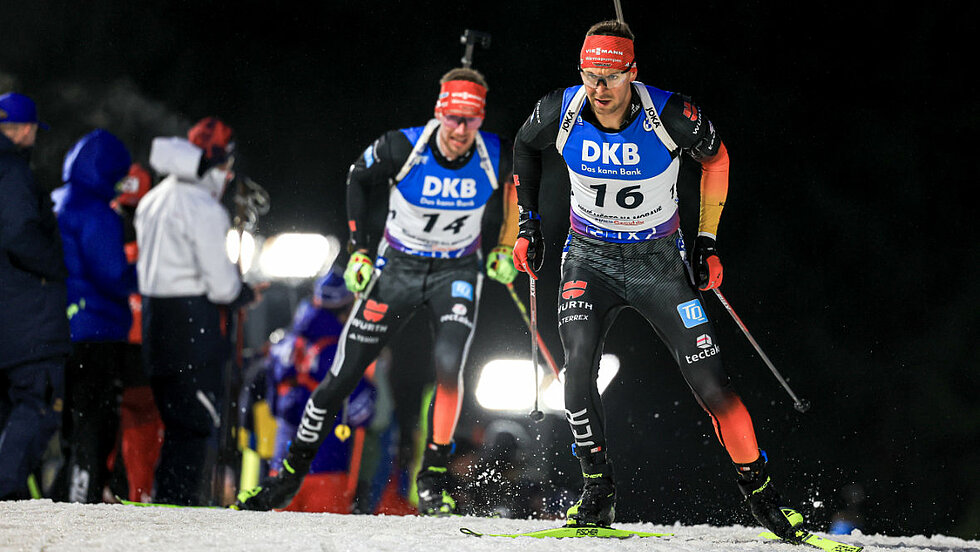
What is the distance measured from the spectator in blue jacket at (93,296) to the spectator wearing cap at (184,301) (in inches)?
8.0

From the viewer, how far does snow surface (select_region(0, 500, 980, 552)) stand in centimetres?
296

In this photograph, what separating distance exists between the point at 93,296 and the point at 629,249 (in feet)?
10.5

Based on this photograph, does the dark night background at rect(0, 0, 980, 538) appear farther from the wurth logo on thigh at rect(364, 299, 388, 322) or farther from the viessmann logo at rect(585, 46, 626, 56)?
the viessmann logo at rect(585, 46, 626, 56)

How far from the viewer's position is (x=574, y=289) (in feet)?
12.7

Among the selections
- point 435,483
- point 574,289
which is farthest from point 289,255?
point 574,289

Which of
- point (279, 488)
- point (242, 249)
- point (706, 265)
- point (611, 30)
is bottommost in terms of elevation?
point (279, 488)

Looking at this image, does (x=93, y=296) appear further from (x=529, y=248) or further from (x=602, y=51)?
(x=602, y=51)

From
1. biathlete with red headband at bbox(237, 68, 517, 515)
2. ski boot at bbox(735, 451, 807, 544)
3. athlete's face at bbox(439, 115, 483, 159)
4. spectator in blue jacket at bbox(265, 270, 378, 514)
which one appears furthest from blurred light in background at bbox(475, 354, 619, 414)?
ski boot at bbox(735, 451, 807, 544)

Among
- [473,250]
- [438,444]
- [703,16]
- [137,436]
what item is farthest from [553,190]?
[137,436]

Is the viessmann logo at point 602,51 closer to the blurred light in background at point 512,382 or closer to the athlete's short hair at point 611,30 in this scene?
the athlete's short hair at point 611,30

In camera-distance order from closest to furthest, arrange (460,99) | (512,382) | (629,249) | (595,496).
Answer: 1. (595,496)
2. (629,249)
3. (460,99)
4. (512,382)

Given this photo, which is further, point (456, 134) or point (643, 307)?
point (456, 134)

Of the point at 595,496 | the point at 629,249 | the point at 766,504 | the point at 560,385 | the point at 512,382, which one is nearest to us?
the point at 766,504

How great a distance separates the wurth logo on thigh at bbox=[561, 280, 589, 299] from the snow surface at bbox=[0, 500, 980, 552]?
3.17ft
